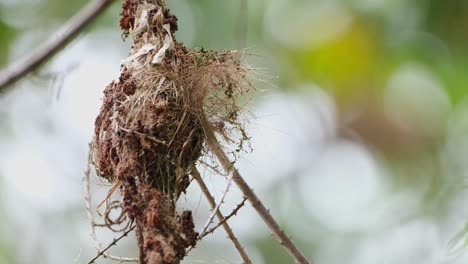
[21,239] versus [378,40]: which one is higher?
[21,239]

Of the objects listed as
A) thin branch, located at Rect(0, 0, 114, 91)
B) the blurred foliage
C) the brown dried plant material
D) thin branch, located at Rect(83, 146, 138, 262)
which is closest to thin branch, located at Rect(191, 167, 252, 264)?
the brown dried plant material

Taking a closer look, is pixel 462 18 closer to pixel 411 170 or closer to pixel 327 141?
pixel 411 170

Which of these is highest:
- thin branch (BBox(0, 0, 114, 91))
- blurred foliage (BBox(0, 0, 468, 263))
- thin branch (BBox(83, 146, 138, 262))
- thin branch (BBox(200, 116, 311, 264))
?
blurred foliage (BBox(0, 0, 468, 263))

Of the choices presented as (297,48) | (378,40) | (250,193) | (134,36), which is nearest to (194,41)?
(297,48)

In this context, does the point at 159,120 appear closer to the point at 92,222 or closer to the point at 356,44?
the point at 92,222

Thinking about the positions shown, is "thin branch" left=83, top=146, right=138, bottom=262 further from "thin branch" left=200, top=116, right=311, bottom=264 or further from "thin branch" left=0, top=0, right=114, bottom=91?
"thin branch" left=0, top=0, right=114, bottom=91
